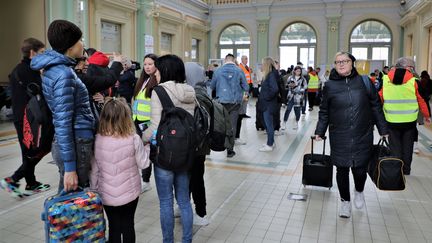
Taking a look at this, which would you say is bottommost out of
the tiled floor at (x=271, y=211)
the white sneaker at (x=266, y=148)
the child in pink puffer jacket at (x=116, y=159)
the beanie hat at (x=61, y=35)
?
the tiled floor at (x=271, y=211)

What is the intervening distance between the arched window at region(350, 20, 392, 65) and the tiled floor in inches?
535

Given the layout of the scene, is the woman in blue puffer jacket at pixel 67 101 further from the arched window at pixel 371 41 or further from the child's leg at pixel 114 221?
the arched window at pixel 371 41

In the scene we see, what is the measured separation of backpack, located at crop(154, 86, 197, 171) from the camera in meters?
2.42

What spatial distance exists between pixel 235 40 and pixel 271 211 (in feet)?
54.6

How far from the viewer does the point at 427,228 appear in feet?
11.1

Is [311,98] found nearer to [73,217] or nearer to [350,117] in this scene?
[350,117]

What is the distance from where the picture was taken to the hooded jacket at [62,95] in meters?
2.11

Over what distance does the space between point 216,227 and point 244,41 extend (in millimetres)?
16955

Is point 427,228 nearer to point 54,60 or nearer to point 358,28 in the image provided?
point 54,60

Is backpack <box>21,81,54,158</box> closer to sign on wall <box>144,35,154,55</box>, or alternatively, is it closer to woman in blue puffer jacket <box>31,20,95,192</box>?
woman in blue puffer jacket <box>31,20,95,192</box>

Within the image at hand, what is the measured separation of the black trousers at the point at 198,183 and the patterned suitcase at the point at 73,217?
1056mm

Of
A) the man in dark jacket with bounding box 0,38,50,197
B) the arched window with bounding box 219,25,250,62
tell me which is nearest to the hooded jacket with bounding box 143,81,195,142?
the man in dark jacket with bounding box 0,38,50,197

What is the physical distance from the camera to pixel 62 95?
2104 mm

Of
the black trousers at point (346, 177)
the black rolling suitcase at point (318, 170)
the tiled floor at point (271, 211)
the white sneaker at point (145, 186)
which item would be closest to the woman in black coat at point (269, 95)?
the tiled floor at point (271, 211)
